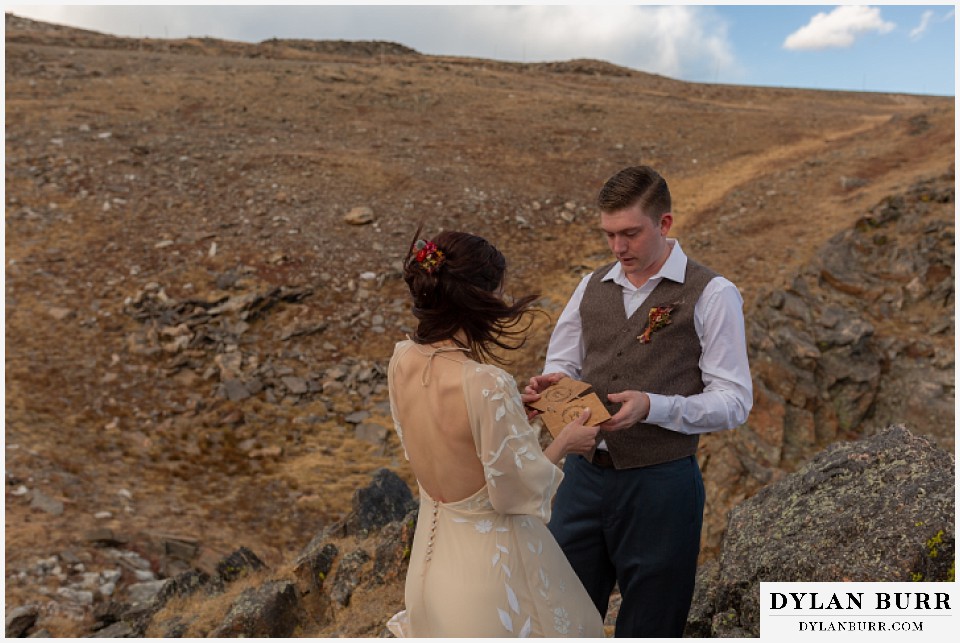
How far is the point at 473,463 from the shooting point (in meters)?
2.55

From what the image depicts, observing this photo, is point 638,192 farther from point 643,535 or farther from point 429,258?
point 643,535

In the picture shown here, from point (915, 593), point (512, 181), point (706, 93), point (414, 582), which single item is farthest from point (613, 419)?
point (706, 93)

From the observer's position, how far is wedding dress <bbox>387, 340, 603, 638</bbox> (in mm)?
2438

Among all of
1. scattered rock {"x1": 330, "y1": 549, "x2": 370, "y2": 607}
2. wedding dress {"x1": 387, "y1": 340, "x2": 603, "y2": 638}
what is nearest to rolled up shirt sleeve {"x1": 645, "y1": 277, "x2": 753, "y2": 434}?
wedding dress {"x1": 387, "y1": 340, "x2": 603, "y2": 638}

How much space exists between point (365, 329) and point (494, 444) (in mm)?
9557

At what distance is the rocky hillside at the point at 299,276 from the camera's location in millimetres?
7816

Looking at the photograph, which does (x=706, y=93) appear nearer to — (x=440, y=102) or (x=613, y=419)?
(x=440, y=102)

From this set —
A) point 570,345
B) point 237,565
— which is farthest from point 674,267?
point 237,565

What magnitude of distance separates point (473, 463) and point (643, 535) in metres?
0.86

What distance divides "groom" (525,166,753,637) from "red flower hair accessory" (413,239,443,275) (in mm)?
735

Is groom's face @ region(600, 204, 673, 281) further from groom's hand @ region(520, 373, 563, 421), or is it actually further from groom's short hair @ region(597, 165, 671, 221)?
groom's hand @ region(520, 373, 563, 421)

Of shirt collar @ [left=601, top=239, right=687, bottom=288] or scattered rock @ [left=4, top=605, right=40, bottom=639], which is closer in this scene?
shirt collar @ [left=601, top=239, right=687, bottom=288]

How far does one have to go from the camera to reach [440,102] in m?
23.2

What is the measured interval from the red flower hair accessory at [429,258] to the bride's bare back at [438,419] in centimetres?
28
